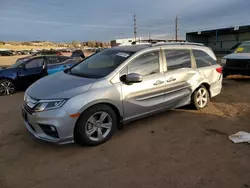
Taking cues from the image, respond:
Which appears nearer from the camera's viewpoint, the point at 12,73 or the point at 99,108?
the point at 99,108

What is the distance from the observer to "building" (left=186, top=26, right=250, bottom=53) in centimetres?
3115

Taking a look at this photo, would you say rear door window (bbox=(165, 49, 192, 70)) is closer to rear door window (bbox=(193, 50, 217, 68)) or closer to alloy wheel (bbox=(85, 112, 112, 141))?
rear door window (bbox=(193, 50, 217, 68))

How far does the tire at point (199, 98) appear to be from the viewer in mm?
5265

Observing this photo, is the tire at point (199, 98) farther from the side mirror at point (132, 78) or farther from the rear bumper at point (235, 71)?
the rear bumper at point (235, 71)

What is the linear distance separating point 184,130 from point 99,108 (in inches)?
70.5

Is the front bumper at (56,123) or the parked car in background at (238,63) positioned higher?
the parked car in background at (238,63)

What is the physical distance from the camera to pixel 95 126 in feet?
12.1

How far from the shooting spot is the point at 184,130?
4336 mm

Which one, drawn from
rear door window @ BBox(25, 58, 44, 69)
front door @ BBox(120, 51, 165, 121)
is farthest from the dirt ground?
rear door window @ BBox(25, 58, 44, 69)

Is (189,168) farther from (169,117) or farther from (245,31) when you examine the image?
(245,31)

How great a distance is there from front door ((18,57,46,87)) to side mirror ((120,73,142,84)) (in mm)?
5994

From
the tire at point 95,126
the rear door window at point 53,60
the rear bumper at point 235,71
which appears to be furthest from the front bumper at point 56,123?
the rear bumper at point 235,71

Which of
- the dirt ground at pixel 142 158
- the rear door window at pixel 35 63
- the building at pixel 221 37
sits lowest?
the dirt ground at pixel 142 158

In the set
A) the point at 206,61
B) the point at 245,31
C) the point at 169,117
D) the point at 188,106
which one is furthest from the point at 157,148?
the point at 245,31
